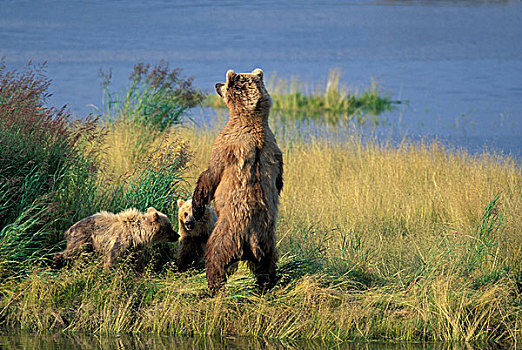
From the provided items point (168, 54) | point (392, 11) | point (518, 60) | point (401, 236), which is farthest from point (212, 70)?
point (392, 11)

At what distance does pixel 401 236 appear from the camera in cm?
926

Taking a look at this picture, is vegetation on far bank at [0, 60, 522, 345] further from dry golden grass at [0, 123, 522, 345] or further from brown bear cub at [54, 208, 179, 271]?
brown bear cub at [54, 208, 179, 271]

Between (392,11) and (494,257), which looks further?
(392,11)

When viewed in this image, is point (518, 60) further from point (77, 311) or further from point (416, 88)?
point (77, 311)

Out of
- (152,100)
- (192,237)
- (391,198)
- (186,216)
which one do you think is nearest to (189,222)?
(186,216)

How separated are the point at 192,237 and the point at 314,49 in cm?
3313

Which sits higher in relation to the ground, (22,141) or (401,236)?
(22,141)

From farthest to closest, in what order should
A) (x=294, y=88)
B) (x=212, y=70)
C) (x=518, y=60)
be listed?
(x=518, y=60) → (x=212, y=70) → (x=294, y=88)

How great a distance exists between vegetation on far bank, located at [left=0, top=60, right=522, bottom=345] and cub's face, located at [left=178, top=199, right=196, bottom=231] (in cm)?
47

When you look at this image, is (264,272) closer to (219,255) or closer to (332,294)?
(219,255)

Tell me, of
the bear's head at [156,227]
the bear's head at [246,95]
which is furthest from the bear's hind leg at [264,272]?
the bear's head at [246,95]

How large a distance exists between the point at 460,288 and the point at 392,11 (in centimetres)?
6558

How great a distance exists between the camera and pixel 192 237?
7719 mm

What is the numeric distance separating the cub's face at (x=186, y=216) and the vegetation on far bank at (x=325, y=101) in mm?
13292
